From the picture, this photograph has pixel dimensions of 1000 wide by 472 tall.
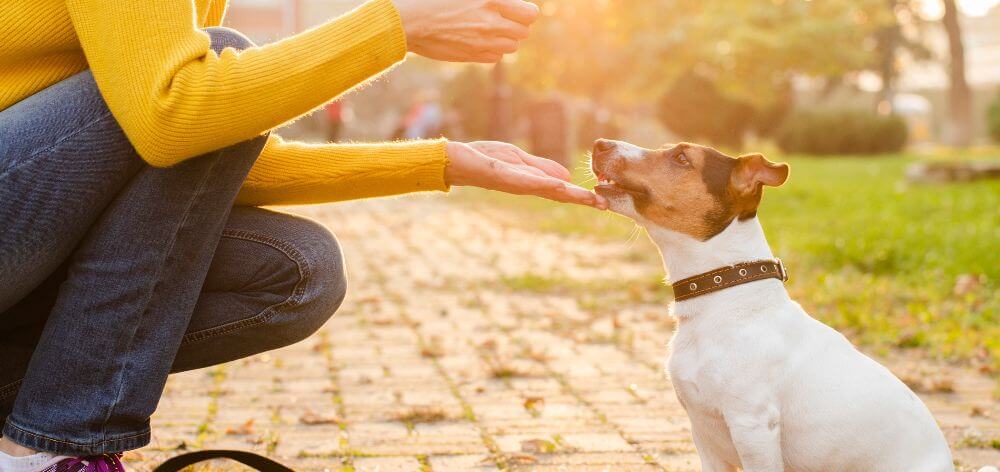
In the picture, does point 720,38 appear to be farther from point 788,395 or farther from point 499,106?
point 788,395

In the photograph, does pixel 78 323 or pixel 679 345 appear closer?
pixel 78 323

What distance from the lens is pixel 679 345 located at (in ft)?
9.79

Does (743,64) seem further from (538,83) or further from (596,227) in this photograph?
(596,227)

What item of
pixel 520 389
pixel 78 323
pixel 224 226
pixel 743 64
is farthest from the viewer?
pixel 743 64

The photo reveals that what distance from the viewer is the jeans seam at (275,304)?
2.93 metres

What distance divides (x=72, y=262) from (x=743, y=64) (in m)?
18.8

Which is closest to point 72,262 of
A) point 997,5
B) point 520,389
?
point 520,389

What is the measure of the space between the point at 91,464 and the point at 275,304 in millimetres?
634

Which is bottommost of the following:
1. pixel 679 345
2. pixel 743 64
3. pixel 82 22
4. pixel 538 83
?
pixel 538 83

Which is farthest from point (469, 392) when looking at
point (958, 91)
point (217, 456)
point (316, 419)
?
point (958, 91)

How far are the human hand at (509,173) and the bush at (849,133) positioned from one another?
25.8 m

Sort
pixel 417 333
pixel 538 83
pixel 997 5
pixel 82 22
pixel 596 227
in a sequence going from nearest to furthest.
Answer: pixel 82 22 → pixel 417 333 → pixel 596 227 → pixel 538 83 → pixel 997 5

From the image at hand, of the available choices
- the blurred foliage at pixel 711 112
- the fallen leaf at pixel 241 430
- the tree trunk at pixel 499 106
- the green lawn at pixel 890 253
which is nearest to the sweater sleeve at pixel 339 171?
the fallen leaf at pixel 241 430

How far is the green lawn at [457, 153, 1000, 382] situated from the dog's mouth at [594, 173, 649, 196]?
273 centimetres
